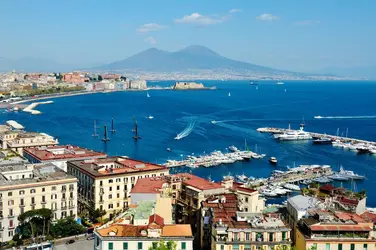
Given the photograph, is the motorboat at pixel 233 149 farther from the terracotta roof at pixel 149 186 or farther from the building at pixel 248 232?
the building at pixel 248 232

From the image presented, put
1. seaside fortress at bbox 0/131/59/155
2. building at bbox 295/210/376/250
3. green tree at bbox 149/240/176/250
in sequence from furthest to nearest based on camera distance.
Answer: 1. seaside fortress at bbox 0/131/59/155
2. building at bbox 295/210/376/250
3. green tree at bbox 149/240/176/250

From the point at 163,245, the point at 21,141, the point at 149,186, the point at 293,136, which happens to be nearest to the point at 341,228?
the point at 163,245

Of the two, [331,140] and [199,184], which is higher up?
[199,184]

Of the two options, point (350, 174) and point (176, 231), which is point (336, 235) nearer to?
point (176, 231)

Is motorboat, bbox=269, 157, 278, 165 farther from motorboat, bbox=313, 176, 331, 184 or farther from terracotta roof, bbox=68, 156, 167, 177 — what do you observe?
terracotta roof, bbox=68, 156, 167, 177

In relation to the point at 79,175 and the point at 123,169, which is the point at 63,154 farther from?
the point at 123,169

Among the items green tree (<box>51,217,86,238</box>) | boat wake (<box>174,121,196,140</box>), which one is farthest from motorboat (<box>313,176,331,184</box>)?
boat wake (<box>174,121,196,140</box>)
